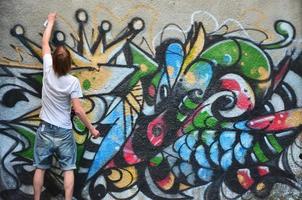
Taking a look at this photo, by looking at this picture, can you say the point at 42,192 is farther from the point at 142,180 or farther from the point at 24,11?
the point at 24,11

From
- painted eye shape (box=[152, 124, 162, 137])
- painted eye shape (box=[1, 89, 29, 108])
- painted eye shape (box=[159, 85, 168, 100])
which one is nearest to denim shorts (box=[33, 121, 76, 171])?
painted eye shape (box=[1, 89, 29, 108])

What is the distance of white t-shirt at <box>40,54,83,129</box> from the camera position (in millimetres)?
5617

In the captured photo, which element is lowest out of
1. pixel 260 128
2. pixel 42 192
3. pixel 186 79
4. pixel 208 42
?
pixel 42 192

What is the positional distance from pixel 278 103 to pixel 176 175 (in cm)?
135

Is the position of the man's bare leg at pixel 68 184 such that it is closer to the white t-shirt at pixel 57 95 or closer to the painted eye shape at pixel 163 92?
the white t-shirt at pixel 57 95

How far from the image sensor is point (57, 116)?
5676 mm

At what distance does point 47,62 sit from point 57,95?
1.19 ft

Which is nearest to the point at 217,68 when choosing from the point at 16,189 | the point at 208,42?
the point at 208,42

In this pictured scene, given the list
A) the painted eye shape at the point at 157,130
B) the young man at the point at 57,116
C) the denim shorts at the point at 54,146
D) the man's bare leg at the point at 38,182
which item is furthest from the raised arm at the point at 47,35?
the painted eye shape at the point at 157,130

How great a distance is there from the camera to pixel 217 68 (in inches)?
242

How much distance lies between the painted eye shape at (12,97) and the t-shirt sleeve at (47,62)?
0.46 metres

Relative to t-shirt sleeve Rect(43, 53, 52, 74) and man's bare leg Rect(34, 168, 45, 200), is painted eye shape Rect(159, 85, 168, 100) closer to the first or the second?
t-shirt sleeve Rect(43, 53, 52, 74)

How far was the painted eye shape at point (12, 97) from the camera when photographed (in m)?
6.02

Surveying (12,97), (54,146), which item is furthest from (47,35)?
(54,146)
